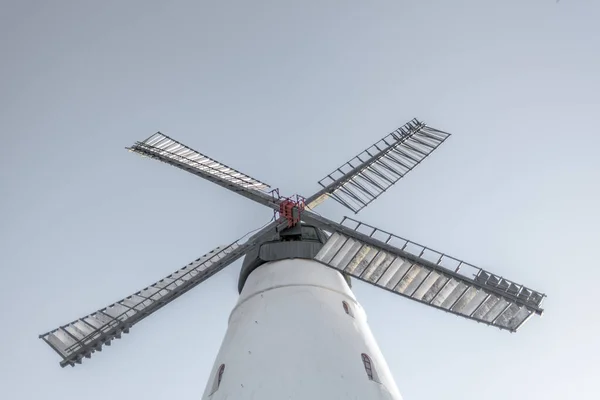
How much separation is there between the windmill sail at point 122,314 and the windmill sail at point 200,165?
3.04 meters

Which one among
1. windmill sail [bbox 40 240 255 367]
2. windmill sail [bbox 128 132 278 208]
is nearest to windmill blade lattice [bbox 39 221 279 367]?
windmill sail [bbox 40 240 255 367]

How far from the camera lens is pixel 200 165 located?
2319 cm

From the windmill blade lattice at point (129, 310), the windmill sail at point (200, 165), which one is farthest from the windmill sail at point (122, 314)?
the windmill sail at point (200, 165)

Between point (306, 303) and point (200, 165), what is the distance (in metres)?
12.1

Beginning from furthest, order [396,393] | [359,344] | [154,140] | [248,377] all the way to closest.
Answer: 1. [154,140]
2. [359,344]
3. [396,393]
4. [248,377]

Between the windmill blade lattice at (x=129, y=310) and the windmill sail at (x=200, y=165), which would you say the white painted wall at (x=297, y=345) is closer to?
the windmill blade lattice at (x=129, y=310)

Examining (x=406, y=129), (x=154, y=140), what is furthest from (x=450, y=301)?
(x=154, y=140)

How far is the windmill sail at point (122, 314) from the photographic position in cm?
1581

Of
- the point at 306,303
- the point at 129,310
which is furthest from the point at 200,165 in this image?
the point at 306,303

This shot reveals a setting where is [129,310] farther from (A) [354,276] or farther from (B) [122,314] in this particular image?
(A) [354,276]

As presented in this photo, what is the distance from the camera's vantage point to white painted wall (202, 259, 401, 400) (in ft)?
32.8

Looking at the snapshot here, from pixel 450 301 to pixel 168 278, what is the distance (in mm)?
10254

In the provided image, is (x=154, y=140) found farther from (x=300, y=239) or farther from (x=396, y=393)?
(x=396, y=393)

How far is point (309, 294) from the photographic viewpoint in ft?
44.7
